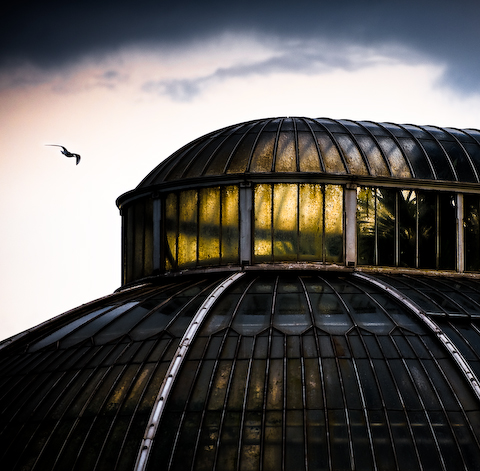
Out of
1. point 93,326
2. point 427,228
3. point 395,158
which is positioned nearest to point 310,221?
point 395,158

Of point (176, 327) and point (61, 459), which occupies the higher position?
point (176, 327)

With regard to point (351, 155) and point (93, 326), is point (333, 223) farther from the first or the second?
point (93, 326)

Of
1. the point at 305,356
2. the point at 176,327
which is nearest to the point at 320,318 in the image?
the point at 305,356

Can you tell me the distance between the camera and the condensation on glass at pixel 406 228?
2681 cm

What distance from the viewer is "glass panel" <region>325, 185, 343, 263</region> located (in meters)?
26.3

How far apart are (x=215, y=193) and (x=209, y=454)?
11273mm

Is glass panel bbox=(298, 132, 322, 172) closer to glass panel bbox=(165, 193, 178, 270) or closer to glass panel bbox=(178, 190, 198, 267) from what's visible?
glass panel bbox=(178, 190, 198, 267)

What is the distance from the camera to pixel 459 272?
27578mm

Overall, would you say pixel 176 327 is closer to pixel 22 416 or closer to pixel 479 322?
pixel 22 416

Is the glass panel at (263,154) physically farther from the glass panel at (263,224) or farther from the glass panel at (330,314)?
the glass panel at (330,314)

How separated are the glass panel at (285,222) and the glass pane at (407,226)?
147 inches

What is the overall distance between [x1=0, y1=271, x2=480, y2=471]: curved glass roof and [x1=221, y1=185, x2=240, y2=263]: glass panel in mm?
2766

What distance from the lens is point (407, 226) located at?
27359 millimetres

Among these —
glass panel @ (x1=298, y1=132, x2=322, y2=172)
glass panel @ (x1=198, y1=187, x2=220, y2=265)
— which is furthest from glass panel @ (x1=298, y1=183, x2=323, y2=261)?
glass panel @ (x1=198, y1=187, x2=220, y2=265)
